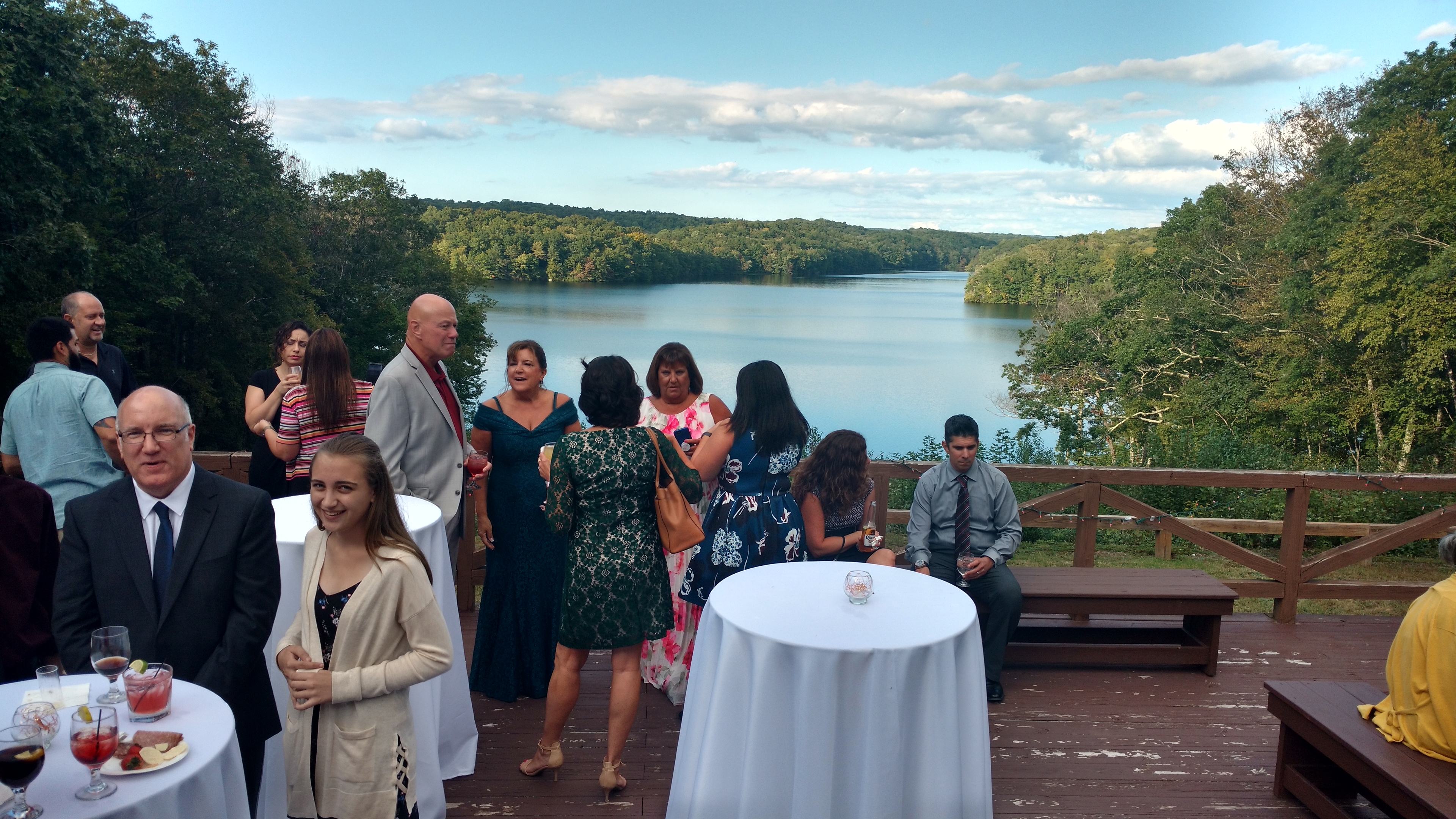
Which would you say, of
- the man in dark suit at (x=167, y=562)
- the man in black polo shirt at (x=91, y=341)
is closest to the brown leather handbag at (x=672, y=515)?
the man in dark suit at (x=167, y=562)

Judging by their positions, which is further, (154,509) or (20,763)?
(154,509)

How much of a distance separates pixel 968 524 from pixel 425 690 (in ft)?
8.65

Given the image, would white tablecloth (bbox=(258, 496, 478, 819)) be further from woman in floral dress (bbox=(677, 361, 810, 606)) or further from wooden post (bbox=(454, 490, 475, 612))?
wooden post (bbox=(454, 490, 475, 612))

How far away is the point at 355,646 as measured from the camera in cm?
221

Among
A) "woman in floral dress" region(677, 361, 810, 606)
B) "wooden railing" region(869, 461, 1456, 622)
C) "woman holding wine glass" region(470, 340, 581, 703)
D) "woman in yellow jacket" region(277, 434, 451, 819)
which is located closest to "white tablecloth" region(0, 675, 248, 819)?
"woman in yellow jacket" region(277, 434, 451, 819)

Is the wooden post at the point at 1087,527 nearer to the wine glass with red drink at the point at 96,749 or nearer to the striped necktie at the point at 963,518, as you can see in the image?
the striped necktie at the point at 963,518

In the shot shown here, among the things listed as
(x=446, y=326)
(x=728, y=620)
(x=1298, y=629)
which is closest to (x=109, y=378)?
(x=446, y=326)

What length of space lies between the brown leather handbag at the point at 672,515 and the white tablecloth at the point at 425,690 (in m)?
0.78

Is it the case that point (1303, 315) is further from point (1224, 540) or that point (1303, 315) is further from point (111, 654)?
point (111, 654)

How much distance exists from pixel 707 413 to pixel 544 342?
3750 centimetres

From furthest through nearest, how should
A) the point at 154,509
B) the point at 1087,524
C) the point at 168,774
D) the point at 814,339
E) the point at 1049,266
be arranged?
the point at 1049,266, the point at 814,339, the point at 1087,524, the point at 154,509, the point at 168,774

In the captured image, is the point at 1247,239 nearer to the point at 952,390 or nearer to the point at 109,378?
the point at 952,390

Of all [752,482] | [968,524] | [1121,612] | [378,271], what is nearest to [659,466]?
[752,482]

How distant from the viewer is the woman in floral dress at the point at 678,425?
4016 mm
